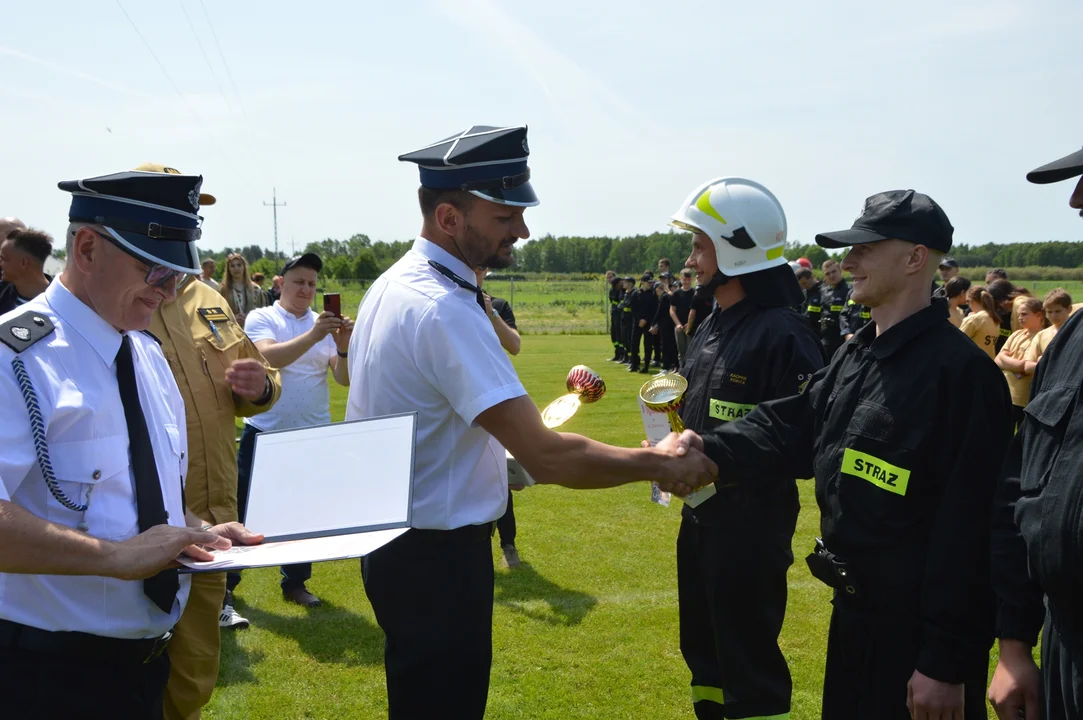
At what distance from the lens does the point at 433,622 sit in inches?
104

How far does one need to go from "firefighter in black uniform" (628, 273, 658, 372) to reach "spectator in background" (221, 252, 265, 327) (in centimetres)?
1110

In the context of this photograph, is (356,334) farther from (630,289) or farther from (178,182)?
(630,289)

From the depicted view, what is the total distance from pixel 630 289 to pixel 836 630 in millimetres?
21630

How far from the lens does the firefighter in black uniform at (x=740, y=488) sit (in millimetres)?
3395

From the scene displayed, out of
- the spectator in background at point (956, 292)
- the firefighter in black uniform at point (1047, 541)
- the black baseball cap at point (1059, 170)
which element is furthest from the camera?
the spectator in background at point (956, 292)

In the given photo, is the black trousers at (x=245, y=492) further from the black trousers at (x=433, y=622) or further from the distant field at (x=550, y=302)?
the distant field at (x=550, y=302)

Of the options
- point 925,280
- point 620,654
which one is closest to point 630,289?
point 620,654

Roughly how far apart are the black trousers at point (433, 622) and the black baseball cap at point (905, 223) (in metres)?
1.70

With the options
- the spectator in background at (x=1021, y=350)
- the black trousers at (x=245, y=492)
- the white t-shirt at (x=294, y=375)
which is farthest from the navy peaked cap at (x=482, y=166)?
the spectator in background at (x=1021, y=350)

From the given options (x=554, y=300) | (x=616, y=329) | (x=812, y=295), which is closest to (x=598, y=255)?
(x=554, y=300)

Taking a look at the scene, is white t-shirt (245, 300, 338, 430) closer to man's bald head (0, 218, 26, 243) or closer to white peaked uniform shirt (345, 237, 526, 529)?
man's bald head (0, 218, 26, 243)

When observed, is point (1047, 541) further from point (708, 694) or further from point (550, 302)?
point (550, 302)

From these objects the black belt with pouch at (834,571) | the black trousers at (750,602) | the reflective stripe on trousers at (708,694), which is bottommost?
the reflective stripe on trousers at (708,694)

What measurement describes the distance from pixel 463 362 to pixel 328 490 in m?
→ 0.56
